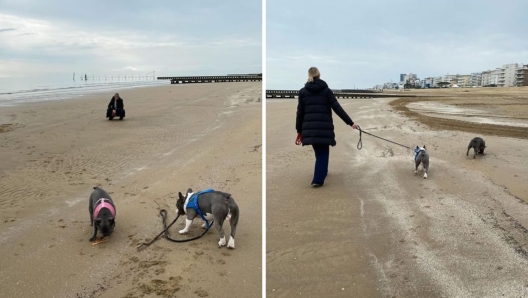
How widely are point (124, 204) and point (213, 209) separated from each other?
1.50 m

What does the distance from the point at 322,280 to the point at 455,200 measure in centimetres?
212

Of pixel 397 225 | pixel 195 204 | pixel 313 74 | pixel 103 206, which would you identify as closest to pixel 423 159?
pixel 313 74

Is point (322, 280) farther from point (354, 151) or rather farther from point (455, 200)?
point (354, 151)

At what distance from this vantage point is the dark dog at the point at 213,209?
337 cm

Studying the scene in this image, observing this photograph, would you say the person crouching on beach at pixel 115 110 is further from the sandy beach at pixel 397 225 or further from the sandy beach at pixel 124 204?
the sandy beach at pixel 397 225

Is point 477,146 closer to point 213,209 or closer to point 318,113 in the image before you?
point 318,113

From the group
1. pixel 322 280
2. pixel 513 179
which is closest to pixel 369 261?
pixel 322 280

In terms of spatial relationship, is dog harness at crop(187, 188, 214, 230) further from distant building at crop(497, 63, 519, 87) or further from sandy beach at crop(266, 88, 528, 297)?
distant building at crop(497, 63, 519, 87)

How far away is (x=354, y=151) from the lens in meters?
6.36

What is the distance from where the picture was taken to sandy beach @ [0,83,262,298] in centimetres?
281

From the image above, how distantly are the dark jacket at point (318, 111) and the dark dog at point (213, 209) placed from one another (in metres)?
1.50

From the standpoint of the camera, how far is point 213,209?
11.2 ft

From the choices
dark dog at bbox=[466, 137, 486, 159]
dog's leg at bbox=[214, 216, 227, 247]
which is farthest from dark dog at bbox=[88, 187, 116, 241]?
dark dog at bbox=[466, 137, 486, 159]

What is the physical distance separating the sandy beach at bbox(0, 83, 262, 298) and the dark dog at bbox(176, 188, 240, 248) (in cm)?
13
